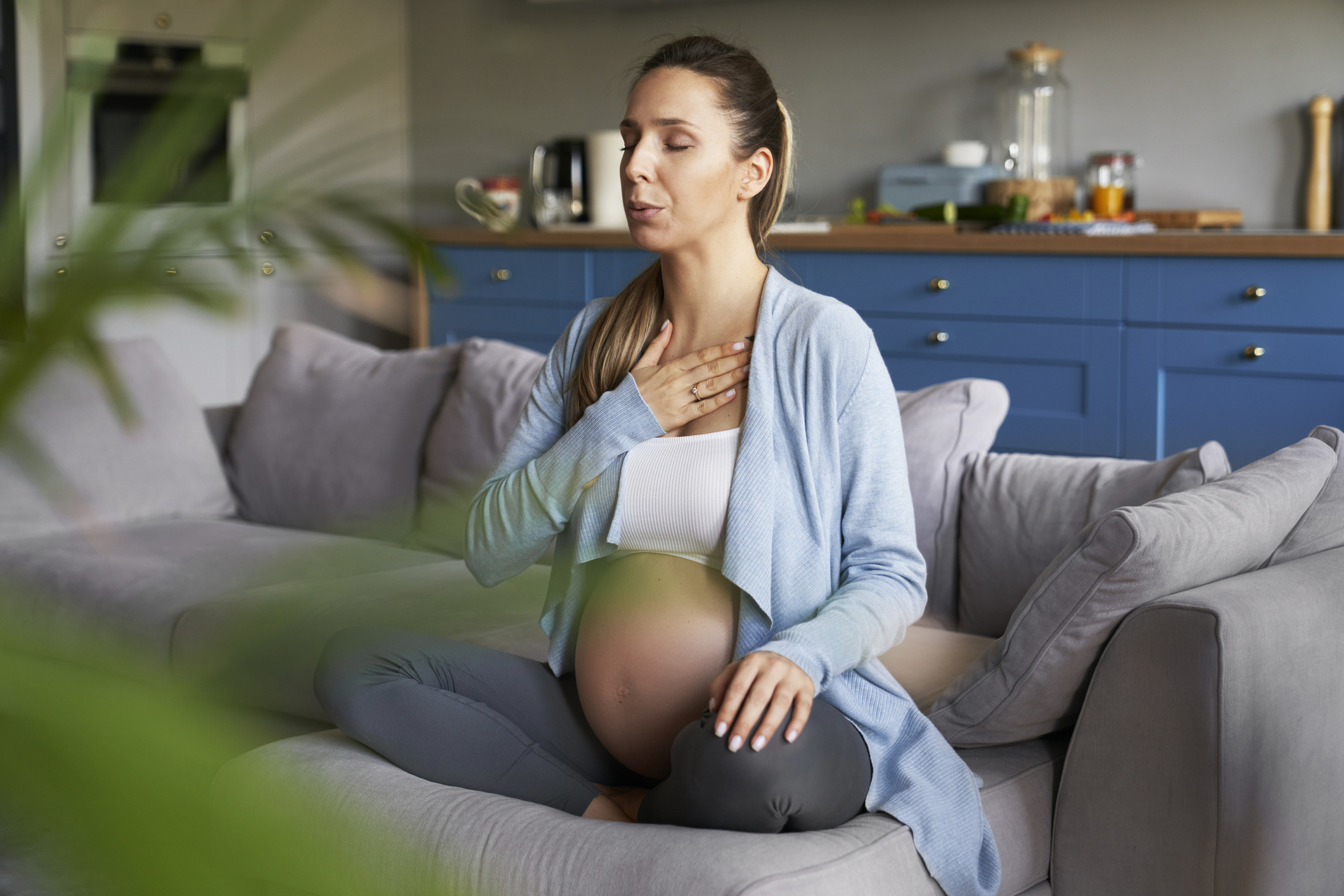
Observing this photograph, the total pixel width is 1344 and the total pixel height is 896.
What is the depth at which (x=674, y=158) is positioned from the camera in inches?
57.1

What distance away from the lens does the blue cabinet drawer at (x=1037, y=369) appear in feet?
11.1

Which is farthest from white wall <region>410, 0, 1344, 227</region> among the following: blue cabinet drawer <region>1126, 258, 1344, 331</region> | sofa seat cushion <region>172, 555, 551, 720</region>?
sofa seat cushion <region>172, 555, 551, 720</region>

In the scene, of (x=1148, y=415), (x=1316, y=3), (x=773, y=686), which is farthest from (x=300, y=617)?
(x=1316, y=3)

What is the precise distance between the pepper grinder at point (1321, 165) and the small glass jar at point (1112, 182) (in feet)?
1.60

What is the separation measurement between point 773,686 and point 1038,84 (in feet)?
10.5

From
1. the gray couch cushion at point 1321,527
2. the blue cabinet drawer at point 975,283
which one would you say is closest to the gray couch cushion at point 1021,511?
the gray couch cushion at point 1321,527

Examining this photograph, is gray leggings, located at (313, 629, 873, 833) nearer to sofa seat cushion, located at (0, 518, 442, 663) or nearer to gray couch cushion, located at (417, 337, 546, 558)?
sofa seat cushion, located at (0, 518, 442, 663)

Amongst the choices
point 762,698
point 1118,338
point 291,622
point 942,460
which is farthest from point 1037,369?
point 291,622

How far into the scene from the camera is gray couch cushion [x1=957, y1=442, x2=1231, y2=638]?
1947mm

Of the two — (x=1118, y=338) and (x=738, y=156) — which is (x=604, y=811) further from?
(x=1118, y=338)

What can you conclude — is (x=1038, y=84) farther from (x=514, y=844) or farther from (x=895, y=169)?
(x=514, y=844)

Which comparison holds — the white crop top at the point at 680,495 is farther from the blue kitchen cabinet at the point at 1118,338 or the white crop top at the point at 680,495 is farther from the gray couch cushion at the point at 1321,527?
the blue kitchen cabinet at the point at 1118,338

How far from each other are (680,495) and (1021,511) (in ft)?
2.67

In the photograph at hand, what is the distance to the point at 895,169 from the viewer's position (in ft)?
13.6
